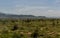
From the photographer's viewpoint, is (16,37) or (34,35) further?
(34,35)

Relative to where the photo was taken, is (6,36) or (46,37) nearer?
(6,36)

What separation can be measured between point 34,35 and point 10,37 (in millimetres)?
3860

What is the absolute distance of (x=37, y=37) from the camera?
31828mm

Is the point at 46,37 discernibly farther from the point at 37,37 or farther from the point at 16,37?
the point at 16,37

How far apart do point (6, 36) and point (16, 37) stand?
2.44m

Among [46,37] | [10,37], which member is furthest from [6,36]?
[46,37]

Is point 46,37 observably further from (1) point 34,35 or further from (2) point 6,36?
(2) point 6,36

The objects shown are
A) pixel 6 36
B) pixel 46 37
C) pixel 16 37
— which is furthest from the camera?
pixel 46 37

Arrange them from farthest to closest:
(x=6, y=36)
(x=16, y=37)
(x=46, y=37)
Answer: (x=46, y=37) → (x=6, y=36) → (x=16, y=37)

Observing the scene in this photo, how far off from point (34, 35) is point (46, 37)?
251 centimetres

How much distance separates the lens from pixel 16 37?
2950cm

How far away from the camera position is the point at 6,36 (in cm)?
Result: 3139

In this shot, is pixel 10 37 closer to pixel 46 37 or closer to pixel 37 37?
pixel 37 37

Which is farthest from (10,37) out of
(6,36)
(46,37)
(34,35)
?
(46,37)
